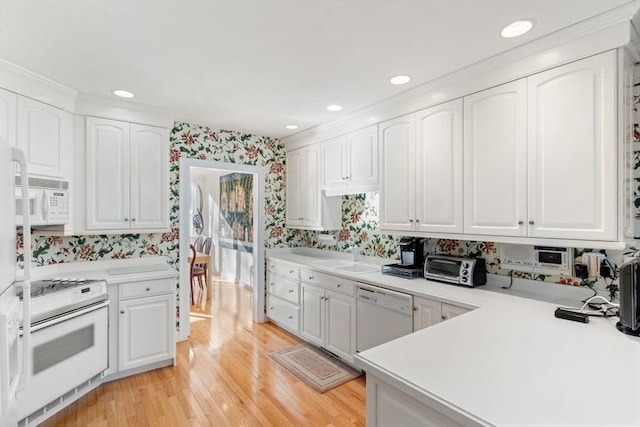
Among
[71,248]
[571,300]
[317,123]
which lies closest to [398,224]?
[571,300]

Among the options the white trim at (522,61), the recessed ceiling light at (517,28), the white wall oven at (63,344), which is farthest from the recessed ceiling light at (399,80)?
the white wall oven at (63,344)

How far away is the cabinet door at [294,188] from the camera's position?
3.99 metres

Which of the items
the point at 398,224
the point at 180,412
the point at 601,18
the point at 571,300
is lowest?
the point at 180,412

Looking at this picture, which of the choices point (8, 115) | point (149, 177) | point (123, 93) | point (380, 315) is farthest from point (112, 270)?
point (380, 315)

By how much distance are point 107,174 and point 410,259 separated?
9.26 feet

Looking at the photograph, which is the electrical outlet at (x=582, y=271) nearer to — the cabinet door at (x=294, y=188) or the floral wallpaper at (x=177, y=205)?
the cabinet door at (x=294, y=188)

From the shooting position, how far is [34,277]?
2668 millimetres

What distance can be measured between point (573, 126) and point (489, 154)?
0.46 meters

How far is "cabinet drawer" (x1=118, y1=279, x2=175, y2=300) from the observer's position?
2725 millimetres

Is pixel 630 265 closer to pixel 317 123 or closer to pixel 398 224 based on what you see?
pixel 398 224

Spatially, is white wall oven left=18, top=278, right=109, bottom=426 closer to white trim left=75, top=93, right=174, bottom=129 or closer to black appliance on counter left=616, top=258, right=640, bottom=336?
white trim left=75, top=93, right=174, bottom=129

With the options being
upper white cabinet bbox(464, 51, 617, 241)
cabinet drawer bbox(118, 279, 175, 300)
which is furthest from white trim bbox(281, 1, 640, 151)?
cabinet drawer bbox(118, 279, 175, 300)

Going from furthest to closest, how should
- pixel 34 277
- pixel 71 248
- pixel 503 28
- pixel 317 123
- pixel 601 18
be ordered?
pixel 317 123 → pixel 71 248 → pixel 34 277 → pixel 503 28 → pixel 601 18

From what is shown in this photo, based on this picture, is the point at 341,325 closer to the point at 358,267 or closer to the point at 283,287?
the point at 358,267
